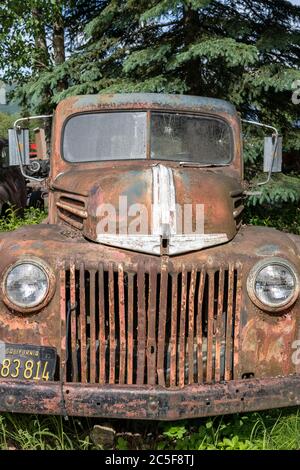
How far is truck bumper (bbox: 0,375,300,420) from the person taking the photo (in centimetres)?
294

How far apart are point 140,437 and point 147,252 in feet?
3.73

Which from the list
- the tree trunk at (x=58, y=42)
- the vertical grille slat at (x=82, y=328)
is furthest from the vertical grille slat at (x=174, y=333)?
the tree trunk at (x=58, y=42)

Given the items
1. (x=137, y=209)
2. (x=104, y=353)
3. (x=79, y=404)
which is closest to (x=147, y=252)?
(x=137, y=209)

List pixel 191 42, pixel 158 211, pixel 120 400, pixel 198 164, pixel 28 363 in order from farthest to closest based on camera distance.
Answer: pixel 191 42 → pixel 198 164 → pixel 158 211 → pixel 28 363 → pixel 120 400

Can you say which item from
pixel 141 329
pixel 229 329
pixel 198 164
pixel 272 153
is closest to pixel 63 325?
pixel 141 329

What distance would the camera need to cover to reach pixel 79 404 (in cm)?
296

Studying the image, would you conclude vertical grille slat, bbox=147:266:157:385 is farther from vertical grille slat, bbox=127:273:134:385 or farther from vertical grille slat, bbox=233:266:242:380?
vertical grille slat, bbox=233:266:242:380

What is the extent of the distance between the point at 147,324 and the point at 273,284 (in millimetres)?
744

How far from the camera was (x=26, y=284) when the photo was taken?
3189 mm

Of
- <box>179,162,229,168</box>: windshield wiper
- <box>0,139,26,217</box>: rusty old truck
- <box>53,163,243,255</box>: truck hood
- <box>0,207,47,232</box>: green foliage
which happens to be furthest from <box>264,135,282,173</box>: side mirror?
<box>0,139,26,217</box>: rusty old truck

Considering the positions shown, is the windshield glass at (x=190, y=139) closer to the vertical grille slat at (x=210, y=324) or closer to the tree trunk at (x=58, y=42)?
the vertical grille slat at (x=210, y=324)

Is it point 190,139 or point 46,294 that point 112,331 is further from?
point 190,139

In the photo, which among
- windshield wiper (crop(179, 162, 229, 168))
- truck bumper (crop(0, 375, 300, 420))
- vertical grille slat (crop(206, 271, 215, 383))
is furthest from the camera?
windshield wiper (crop(179, 162, 229, 168))

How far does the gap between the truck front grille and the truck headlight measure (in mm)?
106
